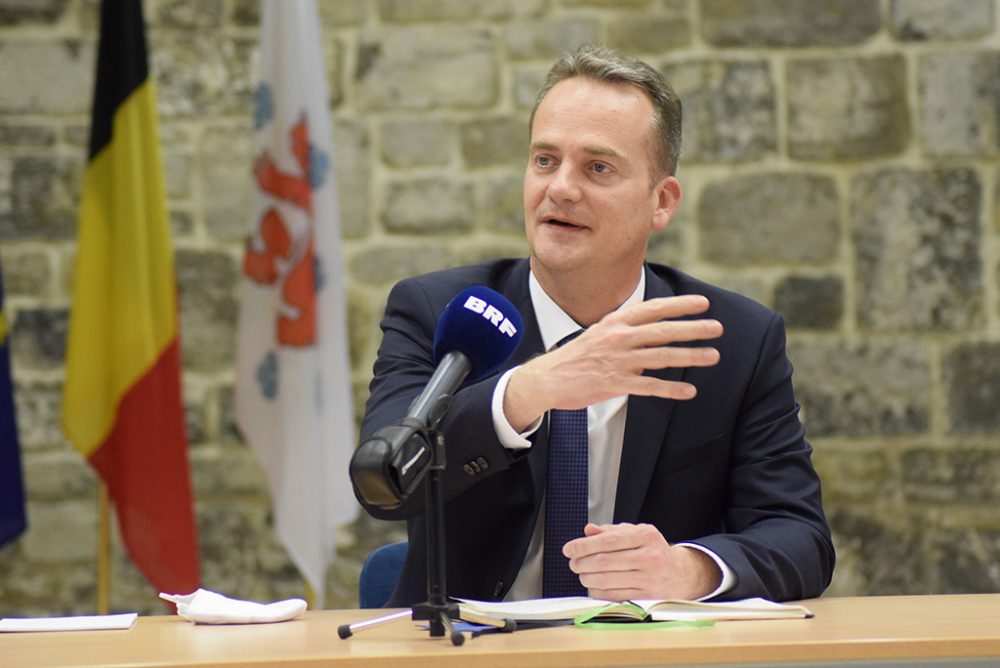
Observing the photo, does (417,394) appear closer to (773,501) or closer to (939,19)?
(773,501)

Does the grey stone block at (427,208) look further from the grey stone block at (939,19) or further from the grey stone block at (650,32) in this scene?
the grey stone block at (939,19)

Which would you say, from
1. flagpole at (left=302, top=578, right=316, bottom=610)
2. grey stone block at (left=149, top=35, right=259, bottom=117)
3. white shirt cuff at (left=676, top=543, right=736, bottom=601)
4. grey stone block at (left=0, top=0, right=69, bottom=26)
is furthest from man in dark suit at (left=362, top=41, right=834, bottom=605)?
grey stone block at (left=0, top=0, right=69, bottom=26)

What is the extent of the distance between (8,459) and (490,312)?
2.66 meters

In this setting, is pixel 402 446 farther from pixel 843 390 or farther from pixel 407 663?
pixel 843 390

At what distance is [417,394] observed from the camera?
210 centimetres

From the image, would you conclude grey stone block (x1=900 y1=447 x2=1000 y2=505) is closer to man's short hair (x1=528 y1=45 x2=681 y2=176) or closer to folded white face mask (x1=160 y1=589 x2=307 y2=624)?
man's short hair (x1=528 y1=45 x2=681 y2=176)

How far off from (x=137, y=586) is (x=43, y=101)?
69.4 inches

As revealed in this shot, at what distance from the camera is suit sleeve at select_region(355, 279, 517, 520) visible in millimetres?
1795

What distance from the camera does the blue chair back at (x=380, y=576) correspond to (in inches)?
89.2

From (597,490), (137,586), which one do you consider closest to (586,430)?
(597,490)

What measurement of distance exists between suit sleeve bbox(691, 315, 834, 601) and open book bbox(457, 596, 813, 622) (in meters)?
0.14

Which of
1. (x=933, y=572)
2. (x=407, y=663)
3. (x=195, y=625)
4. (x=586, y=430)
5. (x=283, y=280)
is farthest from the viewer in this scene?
(x=933, y=572)

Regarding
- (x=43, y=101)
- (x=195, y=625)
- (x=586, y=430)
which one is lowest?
(x=195, y=625)

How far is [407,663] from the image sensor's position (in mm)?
1355
